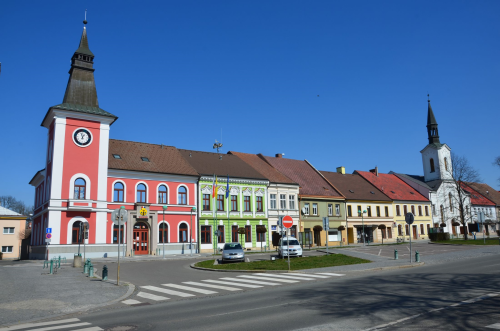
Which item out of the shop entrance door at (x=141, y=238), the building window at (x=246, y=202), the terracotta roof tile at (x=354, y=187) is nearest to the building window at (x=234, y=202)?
the building window at (x=246, y=202)

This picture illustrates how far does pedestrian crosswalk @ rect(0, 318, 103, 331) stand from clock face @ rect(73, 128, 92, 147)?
29965mm

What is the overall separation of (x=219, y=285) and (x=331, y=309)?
7319mm

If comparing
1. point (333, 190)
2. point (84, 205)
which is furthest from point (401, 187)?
point (84, 205)

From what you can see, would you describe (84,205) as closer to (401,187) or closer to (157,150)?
(157,150)

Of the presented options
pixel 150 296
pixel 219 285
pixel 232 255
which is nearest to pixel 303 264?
pixel 232 255

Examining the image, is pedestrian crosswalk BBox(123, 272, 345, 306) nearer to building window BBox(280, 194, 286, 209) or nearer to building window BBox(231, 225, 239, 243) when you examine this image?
building window BBox(231, 225, 239, 243)

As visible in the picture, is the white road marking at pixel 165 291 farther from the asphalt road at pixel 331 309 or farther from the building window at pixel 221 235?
the building window at pixel 221 235

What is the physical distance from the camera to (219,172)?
46.2 m

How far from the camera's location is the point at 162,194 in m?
41.5

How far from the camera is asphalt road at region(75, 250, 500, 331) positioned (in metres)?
8.35

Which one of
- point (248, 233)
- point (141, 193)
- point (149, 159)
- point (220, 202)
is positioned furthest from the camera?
point (248, 233)

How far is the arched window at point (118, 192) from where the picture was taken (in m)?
38.6

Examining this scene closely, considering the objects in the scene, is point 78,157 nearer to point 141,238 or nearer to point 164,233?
point 141,238

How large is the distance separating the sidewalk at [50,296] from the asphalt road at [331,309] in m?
1.43
